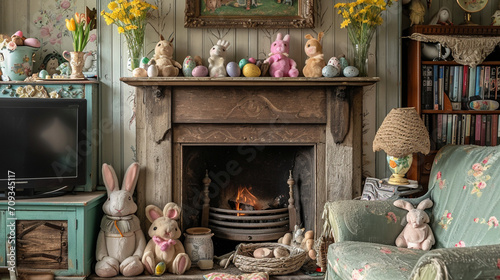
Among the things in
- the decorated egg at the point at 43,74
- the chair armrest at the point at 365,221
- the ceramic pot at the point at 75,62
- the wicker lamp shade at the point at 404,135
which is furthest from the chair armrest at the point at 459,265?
the decorated egg at the point at 43,74

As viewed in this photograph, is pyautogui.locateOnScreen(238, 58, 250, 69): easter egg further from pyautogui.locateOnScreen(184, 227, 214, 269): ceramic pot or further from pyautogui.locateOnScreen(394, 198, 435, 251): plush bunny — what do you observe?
pyautogui.locateOnScreen(394, 198, 435, 251): plush bunny

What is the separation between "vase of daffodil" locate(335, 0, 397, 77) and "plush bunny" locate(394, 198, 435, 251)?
97cm

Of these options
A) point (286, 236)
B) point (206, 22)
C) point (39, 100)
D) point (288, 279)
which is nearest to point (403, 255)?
point (288, 279)

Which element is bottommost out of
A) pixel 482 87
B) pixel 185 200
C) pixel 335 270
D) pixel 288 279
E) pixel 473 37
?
pixel 288 279

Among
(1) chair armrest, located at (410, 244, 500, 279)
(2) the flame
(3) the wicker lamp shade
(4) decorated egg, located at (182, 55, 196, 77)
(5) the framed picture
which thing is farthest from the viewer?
(2) the flame

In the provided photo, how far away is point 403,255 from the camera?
208 cm

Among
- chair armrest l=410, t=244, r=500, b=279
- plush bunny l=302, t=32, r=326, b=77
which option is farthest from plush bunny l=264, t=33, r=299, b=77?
chair armrest l=410, t=244, r=500, b=279

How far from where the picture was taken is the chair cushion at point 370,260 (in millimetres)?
1858

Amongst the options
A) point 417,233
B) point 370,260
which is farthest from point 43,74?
point 417,233

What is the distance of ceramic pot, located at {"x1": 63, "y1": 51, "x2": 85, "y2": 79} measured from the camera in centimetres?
291

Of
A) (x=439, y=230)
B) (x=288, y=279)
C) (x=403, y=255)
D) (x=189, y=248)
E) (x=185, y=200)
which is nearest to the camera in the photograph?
(x=403, y=255)

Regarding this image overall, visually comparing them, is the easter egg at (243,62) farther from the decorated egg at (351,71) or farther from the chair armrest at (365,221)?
the chair armrest at (365,221)

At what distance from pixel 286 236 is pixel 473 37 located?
1.67m

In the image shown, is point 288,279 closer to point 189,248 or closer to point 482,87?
point 189,248
